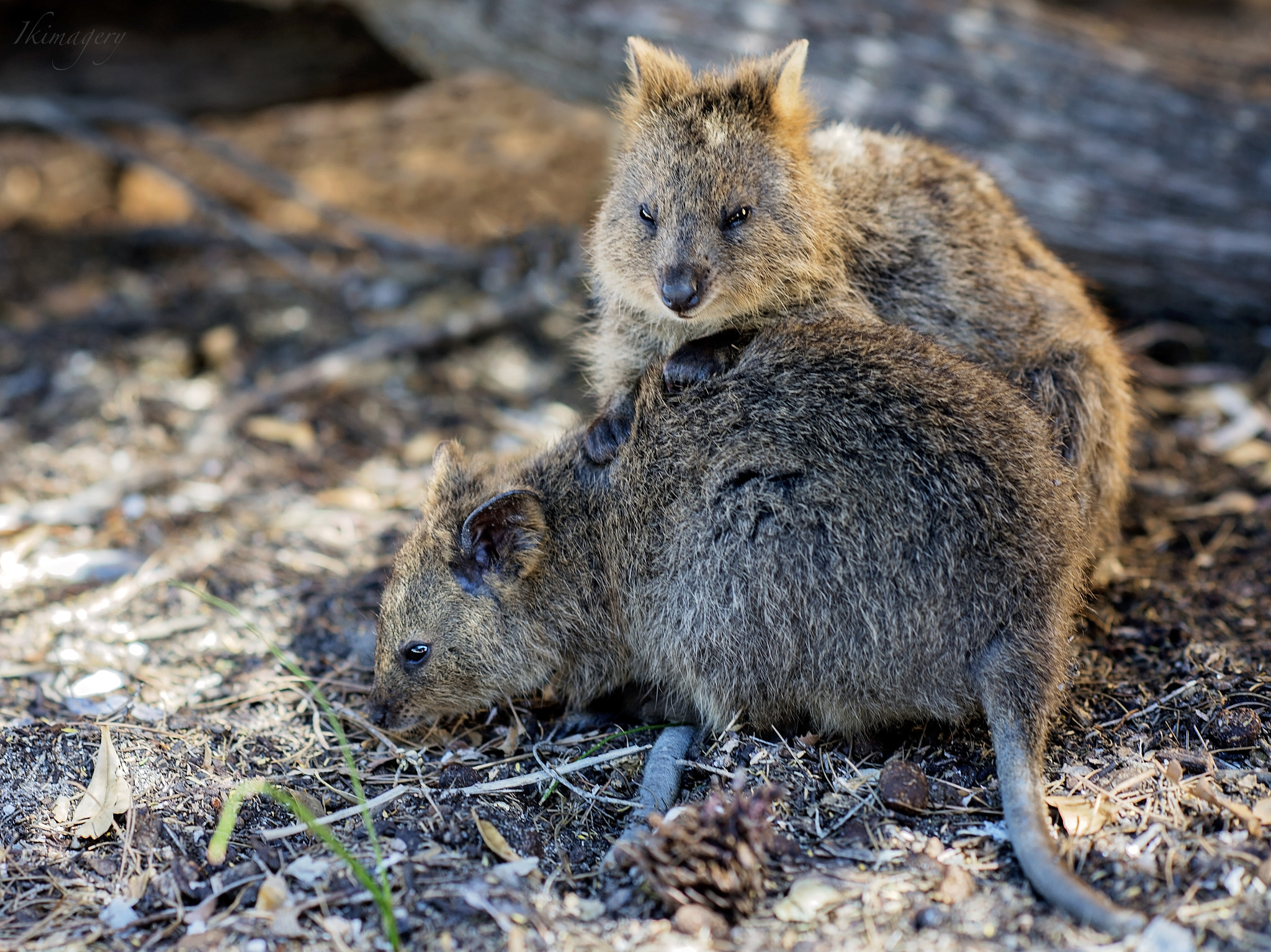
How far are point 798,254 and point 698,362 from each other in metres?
0.66

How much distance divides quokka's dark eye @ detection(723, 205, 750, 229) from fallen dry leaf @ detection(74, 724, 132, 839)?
3.28m

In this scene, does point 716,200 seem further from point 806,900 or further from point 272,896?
point 272,896

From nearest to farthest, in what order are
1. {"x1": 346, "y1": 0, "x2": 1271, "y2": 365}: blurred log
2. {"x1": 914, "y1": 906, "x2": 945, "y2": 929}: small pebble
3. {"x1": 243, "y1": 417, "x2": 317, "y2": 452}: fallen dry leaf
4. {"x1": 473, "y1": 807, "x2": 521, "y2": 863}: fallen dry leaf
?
1. {"x1": 914, "y1": 906, "x2": 945, "y2": 929}: small pebble
2. {"x1": 473, "y1": 807, "x2": 521, "y2": 863}: fallen dry leaf
3. {"x1": 346, "y1": 0, "x2": 1271, "y2": 365}: blurred log
4. {"x1": 243, "y1": 417, "x2": 317, "y2": 452}: fallen dry leaf

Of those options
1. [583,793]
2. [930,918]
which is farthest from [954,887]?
[583,793]

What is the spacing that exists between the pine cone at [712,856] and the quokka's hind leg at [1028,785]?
812 millimetres

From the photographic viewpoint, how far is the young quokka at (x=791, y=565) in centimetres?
398

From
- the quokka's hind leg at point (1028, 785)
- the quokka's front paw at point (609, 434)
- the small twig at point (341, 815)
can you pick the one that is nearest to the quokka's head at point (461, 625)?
the quokka's front paw at point (609, 434)

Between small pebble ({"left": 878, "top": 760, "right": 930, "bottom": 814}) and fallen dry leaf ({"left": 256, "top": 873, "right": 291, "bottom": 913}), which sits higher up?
small pebble ({"left": 878, "top": 760, "right": 930, "bottom": 814})

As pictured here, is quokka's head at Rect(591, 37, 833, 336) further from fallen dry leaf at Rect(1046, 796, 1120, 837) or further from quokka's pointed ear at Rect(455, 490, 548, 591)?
fallen dry leaf at Rect(1046, 796, 1120, 837)

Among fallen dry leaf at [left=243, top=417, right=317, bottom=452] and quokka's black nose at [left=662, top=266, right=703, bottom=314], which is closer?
quokka's black nose at [left=662, top=266, right=703, bottom=314]

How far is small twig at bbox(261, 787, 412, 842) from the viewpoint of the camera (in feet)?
13.3

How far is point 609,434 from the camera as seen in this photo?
4.90 metres

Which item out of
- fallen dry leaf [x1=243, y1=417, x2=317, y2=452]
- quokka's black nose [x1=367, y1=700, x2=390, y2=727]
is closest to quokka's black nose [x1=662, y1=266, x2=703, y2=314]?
quokka's black nose [x1=367, y1=700, x2=390, y2=727]

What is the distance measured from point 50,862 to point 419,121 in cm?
829
